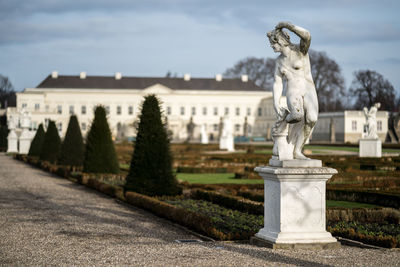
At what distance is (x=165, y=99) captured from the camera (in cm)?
7738

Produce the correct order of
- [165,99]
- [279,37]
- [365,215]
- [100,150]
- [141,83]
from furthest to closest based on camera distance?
1. [141,83]
2. [165,99]
3. [100,150]
4. [365,215]
5. [279,37]

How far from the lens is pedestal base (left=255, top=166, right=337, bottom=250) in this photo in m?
5.77

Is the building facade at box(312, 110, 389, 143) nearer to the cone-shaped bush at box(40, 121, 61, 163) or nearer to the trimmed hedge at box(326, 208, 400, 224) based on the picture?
the cone-shaped bush at box(40, 121, 61, 163)

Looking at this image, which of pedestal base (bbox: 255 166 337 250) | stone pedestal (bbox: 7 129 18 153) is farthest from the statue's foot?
stone pedestal (bbox: 7 129 18 153)

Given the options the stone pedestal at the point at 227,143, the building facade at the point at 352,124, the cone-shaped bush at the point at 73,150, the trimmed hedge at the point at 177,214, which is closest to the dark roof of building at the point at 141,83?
the building facade at the point at 352,124

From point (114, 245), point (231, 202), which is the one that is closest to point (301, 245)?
point (114, 245)

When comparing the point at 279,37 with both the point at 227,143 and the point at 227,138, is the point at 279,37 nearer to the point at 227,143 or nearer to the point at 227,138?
the point at 227,143

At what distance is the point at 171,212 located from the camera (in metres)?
8.64

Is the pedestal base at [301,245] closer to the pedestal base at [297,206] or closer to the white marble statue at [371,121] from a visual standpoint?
the pedestal base at [297,206]

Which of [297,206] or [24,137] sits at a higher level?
[24,137]

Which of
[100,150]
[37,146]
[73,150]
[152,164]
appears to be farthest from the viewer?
[37,146]

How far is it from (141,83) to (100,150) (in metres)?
62.6

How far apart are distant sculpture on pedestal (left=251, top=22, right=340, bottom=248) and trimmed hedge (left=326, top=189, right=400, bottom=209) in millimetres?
4439

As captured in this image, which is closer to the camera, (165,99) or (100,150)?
(100,150)
